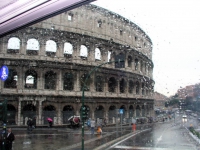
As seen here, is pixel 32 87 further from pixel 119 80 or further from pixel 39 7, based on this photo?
pixel 39 7

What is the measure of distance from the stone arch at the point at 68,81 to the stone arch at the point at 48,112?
8.03 feet

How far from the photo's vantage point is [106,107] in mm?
27578

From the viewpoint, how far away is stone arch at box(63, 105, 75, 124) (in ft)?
80.9

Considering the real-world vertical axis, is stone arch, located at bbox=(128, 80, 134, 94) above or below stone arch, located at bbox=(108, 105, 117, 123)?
above

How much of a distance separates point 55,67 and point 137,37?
1292 centimetres

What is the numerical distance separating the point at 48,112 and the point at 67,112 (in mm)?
2135

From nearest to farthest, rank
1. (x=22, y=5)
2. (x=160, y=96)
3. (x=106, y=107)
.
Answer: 1. (x=22, y=5)
2. (x=106, y=107)
3. (x=160, y=96)

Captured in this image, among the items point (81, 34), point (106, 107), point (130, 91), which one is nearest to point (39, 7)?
point (81, 34)

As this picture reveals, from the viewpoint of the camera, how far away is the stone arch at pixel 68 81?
989 inches

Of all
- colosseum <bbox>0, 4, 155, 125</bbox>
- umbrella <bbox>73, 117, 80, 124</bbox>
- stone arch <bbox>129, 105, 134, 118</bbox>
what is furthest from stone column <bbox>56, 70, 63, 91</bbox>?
stone arch <bbox>129, 105, 134, 118</bbox>

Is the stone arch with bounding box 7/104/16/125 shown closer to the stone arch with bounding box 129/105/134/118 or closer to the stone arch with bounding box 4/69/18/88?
the stone arch with bounding box 4/69/18/88

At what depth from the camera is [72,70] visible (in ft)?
82.0

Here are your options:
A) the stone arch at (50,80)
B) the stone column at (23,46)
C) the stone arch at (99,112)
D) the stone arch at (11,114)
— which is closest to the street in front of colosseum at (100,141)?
the stone arch at (11,114)

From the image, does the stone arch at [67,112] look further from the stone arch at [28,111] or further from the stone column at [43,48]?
the stone column at [43,48]
